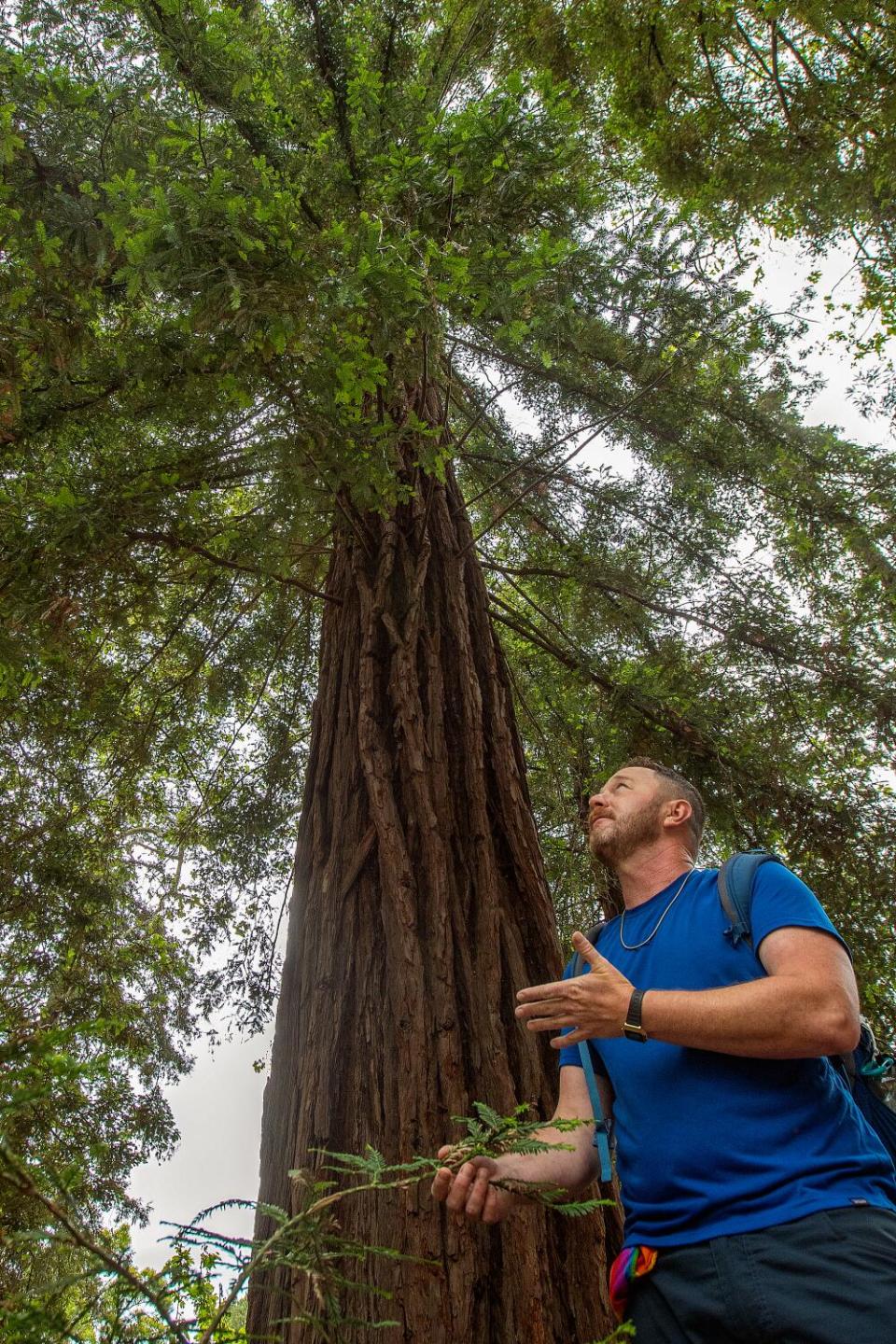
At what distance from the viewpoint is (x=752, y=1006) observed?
4.78 ft

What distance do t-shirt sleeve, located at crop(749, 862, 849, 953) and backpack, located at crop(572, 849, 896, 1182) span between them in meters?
0.03

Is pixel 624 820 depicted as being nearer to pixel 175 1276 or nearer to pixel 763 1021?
pixel 763 1021

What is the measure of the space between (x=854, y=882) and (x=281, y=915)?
10.3 ft

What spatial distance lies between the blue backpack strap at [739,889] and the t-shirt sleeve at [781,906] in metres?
0.02

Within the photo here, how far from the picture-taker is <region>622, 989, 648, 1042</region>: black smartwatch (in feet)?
4.93

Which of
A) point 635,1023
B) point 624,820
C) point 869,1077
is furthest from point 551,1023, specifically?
point 624,820

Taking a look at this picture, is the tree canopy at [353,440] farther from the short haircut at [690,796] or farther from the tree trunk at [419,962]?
the short haircut at [690,796]

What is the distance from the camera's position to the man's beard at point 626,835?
2146mm

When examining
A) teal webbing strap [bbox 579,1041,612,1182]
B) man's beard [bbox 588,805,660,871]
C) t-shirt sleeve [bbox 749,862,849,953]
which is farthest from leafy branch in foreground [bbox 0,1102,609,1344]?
man's beard [bbox 588,805,660,871]

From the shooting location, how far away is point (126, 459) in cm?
373

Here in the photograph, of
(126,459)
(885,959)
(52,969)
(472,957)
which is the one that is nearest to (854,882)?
(885,959)

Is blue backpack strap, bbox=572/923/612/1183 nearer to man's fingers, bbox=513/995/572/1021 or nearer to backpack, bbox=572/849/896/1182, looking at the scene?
backpack, bbox=572/849/896/1182

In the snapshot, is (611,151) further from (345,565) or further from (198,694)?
(198,694)

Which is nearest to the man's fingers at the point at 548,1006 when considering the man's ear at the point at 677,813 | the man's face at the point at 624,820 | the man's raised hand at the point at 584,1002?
the man's raised hand at the point at 584,1002
